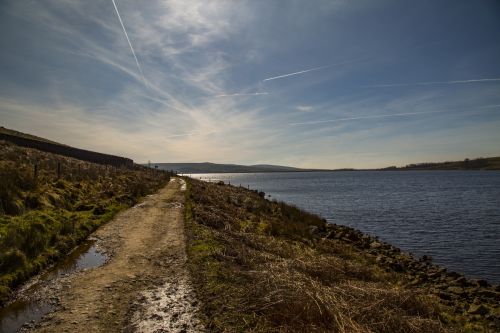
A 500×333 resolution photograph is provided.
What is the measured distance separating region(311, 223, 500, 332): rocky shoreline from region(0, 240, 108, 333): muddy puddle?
12.7 meters

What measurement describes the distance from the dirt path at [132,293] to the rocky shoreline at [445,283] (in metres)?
9.71

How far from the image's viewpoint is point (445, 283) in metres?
16.2

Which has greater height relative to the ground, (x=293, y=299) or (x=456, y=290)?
(x=293, y=299)

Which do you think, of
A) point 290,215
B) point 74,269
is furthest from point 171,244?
point 290,215

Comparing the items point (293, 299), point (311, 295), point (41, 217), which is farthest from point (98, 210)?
point (311, 295)

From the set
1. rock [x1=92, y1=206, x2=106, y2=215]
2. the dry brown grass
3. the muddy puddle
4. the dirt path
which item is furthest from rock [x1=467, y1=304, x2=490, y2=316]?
rock [x1=92, y1=206, x2=106, y2=215]

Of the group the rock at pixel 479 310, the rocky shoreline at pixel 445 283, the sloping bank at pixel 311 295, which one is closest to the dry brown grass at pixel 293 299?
the sloping bank at pixel 311 295

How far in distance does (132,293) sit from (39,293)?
2454 millimetres

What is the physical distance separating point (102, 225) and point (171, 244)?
5507 mm

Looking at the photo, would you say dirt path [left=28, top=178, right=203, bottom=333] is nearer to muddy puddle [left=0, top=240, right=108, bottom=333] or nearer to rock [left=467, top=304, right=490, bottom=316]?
muddy puddle [left=0, top=240, right=108, bottom=333]

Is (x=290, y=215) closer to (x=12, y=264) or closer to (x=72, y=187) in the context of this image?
(x=72, y=187)

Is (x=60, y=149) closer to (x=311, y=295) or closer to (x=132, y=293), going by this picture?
(x=132, y=293)

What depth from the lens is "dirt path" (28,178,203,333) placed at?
719 cm

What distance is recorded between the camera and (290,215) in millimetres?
32906
